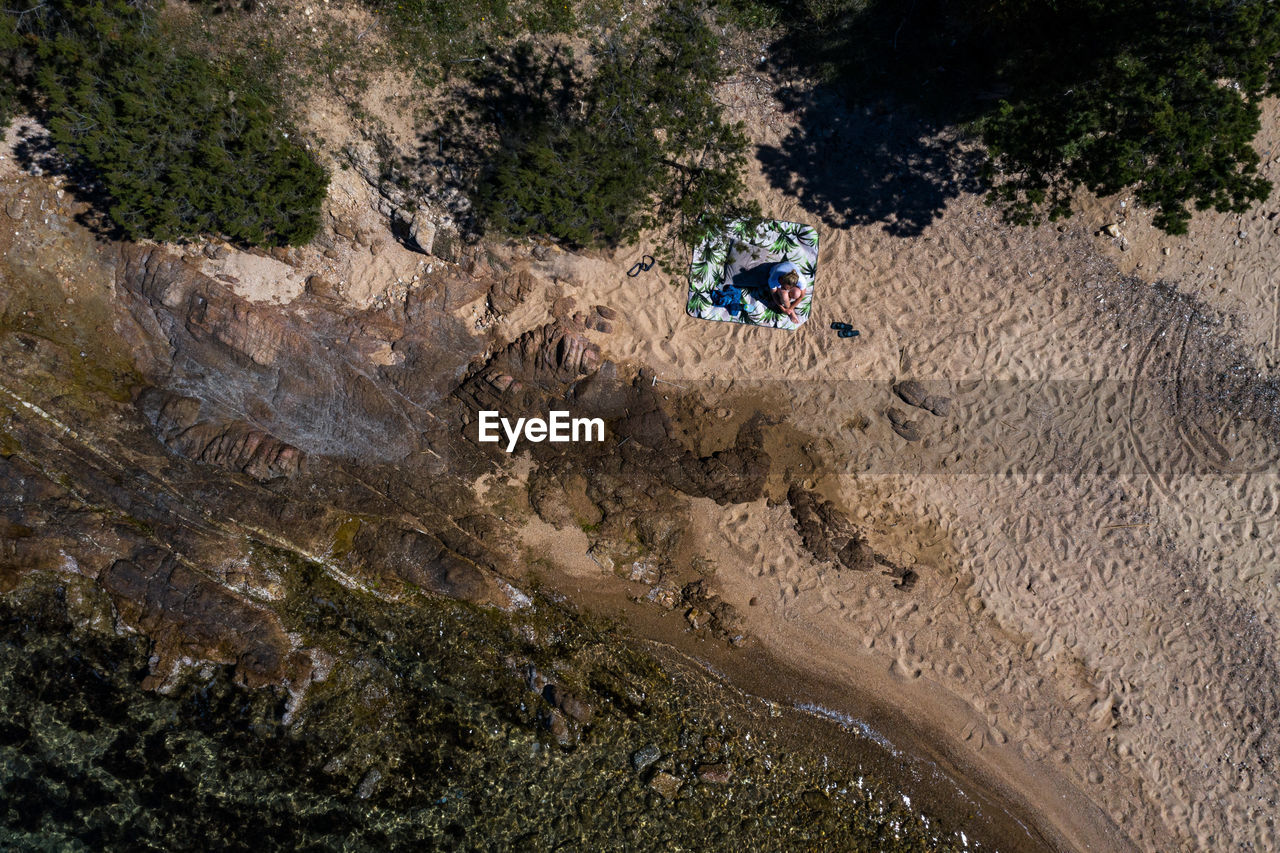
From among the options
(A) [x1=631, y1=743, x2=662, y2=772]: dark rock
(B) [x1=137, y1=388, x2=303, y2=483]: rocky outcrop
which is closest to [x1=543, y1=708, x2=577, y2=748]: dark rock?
(A) [x1=631, y1=743, x2=662, y2=772]: dark rock

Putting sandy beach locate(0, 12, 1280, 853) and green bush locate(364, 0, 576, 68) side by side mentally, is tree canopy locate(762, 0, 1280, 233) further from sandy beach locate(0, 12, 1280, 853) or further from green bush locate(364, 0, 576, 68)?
green bush locate(364, 0, 576, 68)

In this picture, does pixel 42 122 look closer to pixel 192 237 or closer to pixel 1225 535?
pixel 192 237

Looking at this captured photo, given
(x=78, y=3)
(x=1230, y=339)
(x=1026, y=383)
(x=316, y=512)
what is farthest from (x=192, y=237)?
(x=1230, y=339)

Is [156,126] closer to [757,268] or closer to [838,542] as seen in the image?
[757,268]

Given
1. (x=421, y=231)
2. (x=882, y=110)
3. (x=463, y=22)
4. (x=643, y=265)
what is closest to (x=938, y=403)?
(x=882, y=110)

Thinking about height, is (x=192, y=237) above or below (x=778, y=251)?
below
